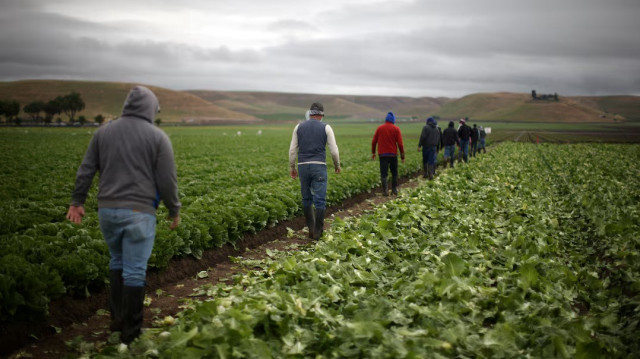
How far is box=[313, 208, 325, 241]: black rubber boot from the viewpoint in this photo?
29.9ft

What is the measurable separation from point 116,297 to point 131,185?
4.76ft

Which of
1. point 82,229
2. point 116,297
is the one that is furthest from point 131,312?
point 82,229

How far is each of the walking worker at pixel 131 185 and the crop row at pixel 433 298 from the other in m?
0.70

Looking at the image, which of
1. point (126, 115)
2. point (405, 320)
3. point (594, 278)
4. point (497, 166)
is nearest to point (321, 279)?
point (405, 320)

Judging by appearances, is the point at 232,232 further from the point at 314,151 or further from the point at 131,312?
the point at 131,312

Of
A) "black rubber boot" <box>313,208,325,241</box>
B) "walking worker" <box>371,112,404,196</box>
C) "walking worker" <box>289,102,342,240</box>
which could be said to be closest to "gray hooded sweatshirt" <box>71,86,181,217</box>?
"walking worker" <box>289,102,342,240</box>

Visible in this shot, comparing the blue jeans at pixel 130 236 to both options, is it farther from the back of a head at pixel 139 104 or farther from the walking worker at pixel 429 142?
the walking worker at pixel 429 142

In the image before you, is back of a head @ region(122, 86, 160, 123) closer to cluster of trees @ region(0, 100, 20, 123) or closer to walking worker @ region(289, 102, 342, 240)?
walking worker @ region(289, 102, 342, 240)

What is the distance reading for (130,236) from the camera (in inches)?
176

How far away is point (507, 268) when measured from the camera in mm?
5973

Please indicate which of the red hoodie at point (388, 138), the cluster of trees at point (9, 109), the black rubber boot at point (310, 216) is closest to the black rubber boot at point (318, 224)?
the black rubber boot at point (310, 216)

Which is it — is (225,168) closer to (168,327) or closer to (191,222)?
(191,222)

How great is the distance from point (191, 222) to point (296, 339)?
5131mm

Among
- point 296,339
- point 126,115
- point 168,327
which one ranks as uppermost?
point 126,115
